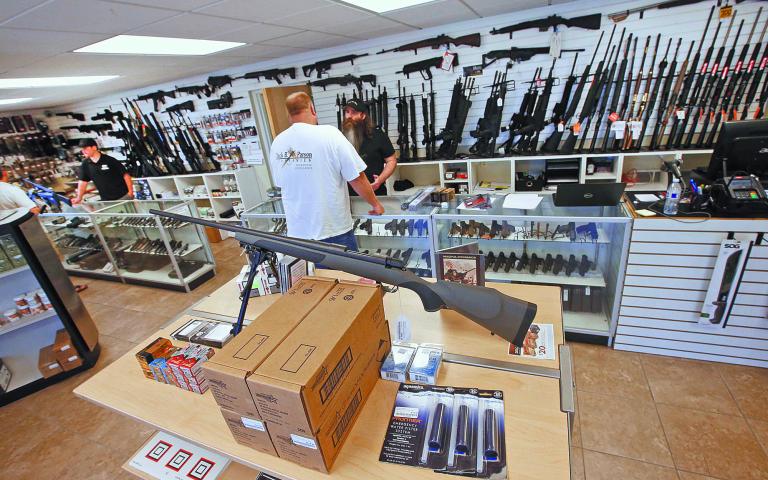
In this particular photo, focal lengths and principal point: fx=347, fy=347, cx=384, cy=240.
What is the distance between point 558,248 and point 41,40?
3907 millimetres

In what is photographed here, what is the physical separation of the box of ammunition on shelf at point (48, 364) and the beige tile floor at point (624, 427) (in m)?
0.12

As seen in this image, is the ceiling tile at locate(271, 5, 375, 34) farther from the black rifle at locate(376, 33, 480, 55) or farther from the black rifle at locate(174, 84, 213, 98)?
the black rifle at locate(174, 84, 213, 98)

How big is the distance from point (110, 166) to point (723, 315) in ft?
21.8

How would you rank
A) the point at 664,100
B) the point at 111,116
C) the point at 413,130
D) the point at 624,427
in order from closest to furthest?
1. the point at 624,427
2. the point at 664,100
3. the point at 413,130
4. the point at 111,116

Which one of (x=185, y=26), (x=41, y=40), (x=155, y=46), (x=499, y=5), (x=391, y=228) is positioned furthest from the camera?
(x=499, y=5)

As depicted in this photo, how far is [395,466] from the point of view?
3.05 ft

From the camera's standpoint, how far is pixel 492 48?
155 inches

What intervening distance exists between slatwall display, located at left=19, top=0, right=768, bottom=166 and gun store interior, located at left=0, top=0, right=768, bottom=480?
24 millimetres

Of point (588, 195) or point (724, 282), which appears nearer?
point (724, 282)

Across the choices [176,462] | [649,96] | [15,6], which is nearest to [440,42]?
[649,96]

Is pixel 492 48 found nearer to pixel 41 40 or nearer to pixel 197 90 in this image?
pixel 41 40

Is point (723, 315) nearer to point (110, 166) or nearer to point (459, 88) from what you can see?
point (459, 88)

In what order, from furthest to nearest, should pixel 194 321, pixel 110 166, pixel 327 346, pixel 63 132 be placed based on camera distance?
pixel 63 132, pixel 110 166, pixel 194 321, pixel 327 346

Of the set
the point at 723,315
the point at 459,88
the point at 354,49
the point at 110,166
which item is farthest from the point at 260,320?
the point at 110,166
